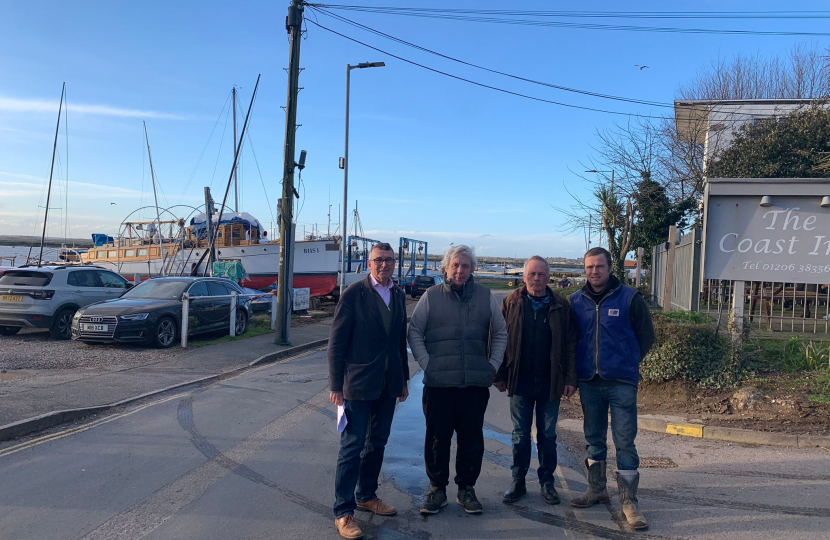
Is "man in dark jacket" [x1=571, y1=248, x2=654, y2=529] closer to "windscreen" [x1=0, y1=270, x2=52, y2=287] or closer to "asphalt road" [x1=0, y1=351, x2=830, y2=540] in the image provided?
"asphalt road" [x1=0, y1=351, x2=830, y2=540]

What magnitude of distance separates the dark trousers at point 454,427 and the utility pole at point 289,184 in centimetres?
928

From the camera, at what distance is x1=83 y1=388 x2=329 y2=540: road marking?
4.05 meters

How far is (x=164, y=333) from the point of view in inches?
484

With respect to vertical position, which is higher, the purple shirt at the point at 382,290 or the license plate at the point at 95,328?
the purple shirt at the point at 382,290

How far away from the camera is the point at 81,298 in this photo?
1348 cm

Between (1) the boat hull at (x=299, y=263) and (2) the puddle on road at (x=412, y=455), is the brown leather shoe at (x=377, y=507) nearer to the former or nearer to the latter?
(2) the puddle on road at (x=412, y=455)

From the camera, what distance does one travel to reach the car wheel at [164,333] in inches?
472

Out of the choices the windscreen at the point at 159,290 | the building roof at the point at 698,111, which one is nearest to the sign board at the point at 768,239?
the windscreen at the point at 159,290

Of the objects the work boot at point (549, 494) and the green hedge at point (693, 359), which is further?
the green hedge at point (693, 359)

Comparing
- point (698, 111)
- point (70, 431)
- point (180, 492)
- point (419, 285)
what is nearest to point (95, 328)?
point (70, 431)

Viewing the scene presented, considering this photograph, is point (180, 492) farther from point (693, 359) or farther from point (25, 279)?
point (25, 279)

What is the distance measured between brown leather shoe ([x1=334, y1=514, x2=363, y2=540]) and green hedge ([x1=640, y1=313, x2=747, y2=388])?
5.25 metres

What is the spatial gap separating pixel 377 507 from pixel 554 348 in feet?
5.69

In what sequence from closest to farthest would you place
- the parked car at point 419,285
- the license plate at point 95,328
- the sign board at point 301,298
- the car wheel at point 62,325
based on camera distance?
the license plate at point 95,328 < the car wheel at point 62,325 < the sign board at point 301,298 < the parked car at point 419,285
